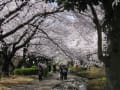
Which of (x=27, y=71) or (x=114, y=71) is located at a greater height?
(x=27, y=71)

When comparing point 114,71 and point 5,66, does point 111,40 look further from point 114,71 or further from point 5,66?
point 5,66

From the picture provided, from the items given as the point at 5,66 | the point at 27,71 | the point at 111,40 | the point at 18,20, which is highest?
the point at 18,20

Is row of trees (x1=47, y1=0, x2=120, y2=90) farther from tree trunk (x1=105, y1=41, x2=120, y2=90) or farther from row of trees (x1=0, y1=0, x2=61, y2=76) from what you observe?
row of trees (x1=0, y1=0, x2=61, y2=76)

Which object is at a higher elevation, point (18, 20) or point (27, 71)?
point (18, 20)

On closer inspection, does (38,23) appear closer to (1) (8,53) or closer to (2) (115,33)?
(1) (8,53)

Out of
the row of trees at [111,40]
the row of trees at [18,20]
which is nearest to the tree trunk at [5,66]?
the row of trees at [18,20]

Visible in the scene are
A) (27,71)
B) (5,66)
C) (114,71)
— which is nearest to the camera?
(114,71)

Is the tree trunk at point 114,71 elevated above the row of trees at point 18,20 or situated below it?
below

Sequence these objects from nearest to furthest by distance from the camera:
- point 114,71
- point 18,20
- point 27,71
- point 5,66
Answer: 1. point 114,71
2. point 18,20
3. point 5,66
4. point 27,71

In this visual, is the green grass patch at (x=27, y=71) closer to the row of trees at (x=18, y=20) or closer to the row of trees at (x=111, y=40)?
the row of trees at (x=18, y=20)

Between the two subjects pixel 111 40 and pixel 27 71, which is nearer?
pixel 111 40

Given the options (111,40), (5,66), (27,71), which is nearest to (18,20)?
(5,66)

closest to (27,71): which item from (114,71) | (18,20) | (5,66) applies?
(5,66)

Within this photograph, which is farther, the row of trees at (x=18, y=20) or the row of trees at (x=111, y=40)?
the row of trees at (x=18, y=20)
